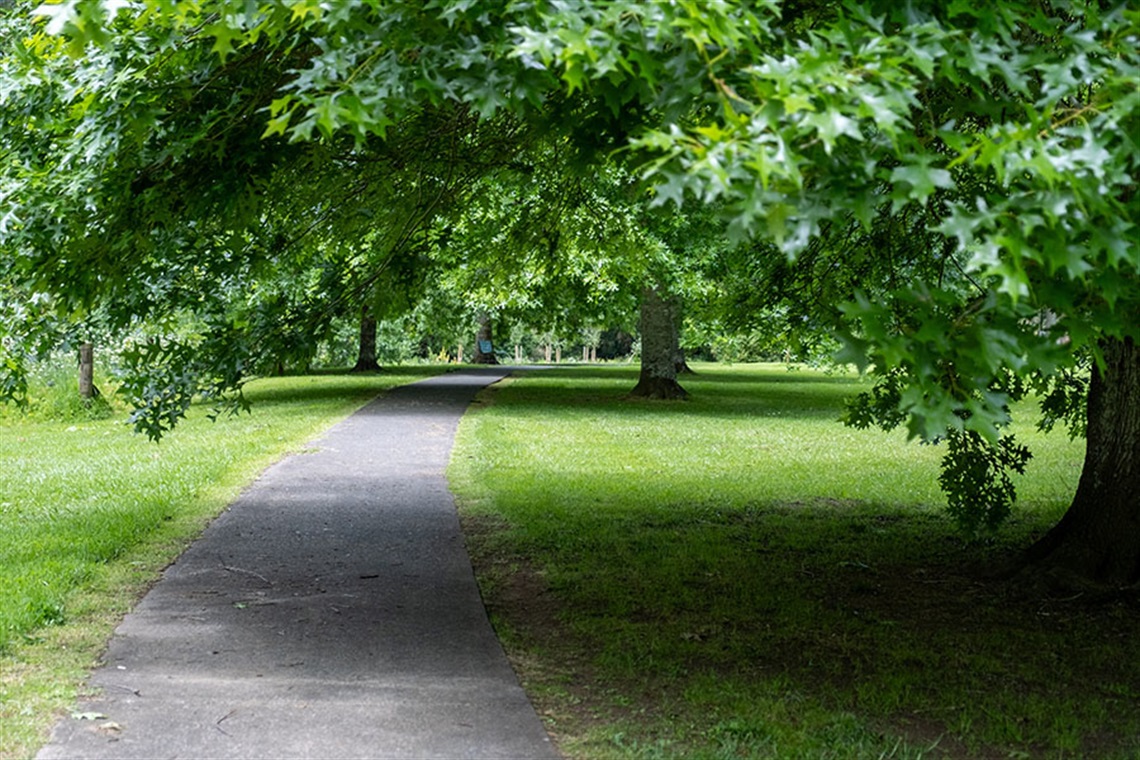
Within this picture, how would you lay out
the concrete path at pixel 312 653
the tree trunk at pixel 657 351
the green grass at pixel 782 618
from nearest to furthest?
the concrete path at pixel 312 653
the green grass at pixel 782 618
the tree trunk at pixel 657 351

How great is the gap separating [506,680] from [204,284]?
3762 mm

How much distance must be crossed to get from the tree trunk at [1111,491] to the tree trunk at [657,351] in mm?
17563

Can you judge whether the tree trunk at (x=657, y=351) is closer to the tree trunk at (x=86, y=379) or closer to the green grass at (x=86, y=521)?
the green grass at (x=86, y=521)

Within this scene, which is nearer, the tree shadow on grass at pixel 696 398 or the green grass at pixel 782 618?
the green grass at pixel 782 618

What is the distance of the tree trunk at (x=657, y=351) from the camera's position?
83.6 feet

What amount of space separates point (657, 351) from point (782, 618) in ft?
62.4

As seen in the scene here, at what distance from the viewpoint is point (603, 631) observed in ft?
22.5

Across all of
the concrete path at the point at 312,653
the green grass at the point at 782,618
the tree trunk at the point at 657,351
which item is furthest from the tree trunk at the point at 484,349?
the concrete path at the point at 312,653

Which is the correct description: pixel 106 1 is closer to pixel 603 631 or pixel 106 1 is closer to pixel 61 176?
pixel 61 176

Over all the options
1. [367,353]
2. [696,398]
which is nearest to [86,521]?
[696,398]

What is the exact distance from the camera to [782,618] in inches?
287

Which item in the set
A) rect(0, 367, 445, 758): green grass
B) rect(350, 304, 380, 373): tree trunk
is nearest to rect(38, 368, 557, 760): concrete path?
rect(0, 367, 445, 758): green grass

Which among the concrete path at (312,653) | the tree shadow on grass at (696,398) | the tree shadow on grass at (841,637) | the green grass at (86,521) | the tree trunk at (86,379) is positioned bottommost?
the tree shadow on grass at (841,637)

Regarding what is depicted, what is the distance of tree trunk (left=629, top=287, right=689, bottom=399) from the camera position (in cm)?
2548
